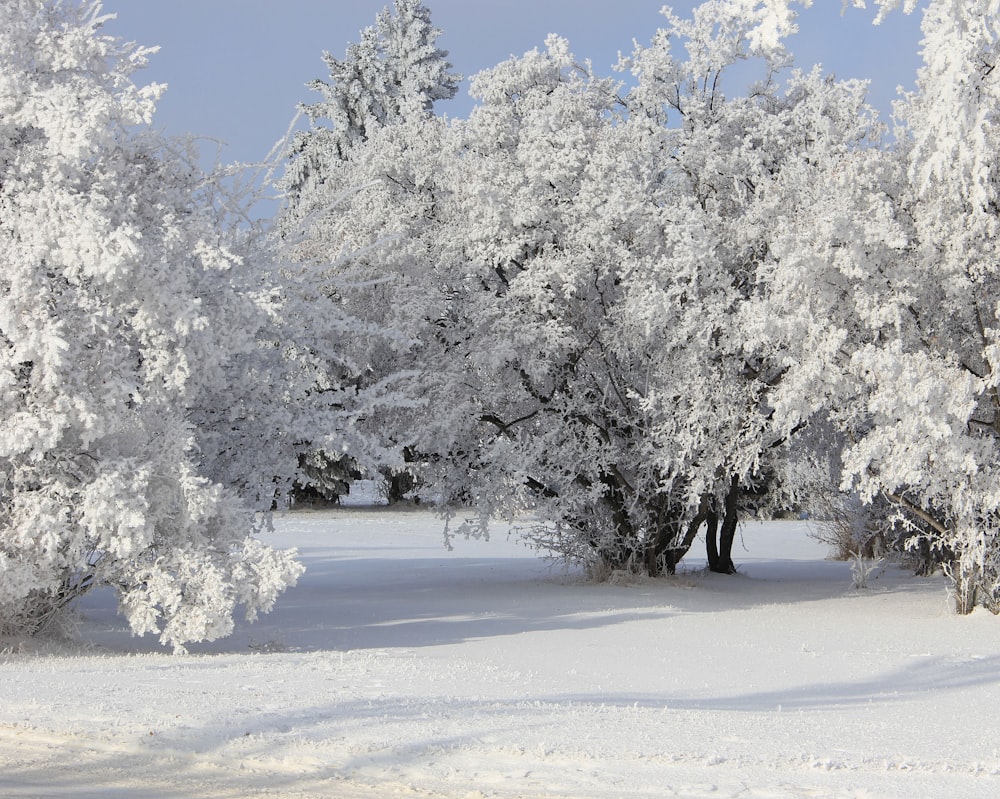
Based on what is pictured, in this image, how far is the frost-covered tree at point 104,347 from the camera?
10391mm

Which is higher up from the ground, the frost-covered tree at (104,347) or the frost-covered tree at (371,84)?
the frost-covered tree at (371,84)

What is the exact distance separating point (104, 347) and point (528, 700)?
552cm

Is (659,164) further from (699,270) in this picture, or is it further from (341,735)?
(341,735)

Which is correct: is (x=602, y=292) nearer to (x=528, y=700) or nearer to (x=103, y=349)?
(x=103, y=349)

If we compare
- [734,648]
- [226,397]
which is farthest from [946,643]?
[226,397]

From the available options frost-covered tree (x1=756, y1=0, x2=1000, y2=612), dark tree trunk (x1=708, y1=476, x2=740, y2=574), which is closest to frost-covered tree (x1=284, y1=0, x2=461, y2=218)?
dark tree trunk (x1=708, y1=476, x2=740, y2=574)

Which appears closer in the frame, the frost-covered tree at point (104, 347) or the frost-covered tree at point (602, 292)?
the frost-covered tree at point (104, 347)

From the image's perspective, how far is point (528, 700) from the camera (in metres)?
8.46

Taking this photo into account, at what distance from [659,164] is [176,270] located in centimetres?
841

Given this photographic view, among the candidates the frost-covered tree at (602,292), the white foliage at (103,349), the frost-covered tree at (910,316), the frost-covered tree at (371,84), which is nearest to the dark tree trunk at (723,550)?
the frost-covered tree at (602,292)

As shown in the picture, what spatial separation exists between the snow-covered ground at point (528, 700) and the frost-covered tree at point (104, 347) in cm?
78

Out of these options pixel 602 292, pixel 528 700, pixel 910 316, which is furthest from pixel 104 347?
pixel 910 316

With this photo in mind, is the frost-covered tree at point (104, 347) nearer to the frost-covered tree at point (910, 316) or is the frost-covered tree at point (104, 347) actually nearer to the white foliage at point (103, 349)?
the white foliage at point (103, 349)

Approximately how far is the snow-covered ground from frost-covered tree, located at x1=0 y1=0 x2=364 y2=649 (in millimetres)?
781
